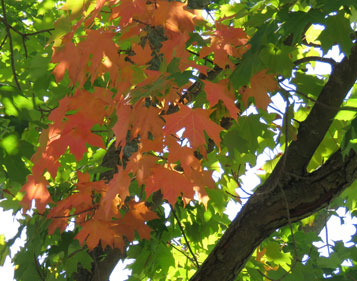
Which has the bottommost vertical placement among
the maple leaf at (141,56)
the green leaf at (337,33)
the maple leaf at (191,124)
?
the maple leaf at (191,124)

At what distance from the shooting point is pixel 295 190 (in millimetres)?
2771

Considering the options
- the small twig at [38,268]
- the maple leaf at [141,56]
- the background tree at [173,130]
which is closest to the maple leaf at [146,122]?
the background tree at [173,130]

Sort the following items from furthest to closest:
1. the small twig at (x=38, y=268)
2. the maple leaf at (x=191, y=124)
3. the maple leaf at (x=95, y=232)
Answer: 1. the small twig at (x=38, y=268)
2. the maple leaf at (x=95, y=232)
3. the maple leaf at (x=191, y=124)

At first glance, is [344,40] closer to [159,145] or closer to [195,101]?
[195,101]

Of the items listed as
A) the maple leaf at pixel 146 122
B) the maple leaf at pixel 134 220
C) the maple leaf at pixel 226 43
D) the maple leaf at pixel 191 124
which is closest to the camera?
the maple leaf at pixel 191 124

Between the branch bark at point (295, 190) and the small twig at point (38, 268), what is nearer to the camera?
the branch bark at point (295, 190)

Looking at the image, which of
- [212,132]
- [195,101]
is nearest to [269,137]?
[195,101]

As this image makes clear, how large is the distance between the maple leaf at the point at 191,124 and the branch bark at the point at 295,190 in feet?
2.76

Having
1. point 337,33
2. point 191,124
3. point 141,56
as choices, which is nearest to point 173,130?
point 191,124

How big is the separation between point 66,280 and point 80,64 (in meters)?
1.40

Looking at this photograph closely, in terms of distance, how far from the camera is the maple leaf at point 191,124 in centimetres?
198

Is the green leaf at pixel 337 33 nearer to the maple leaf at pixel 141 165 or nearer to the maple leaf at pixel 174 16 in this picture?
the maple leaf at pixel 174 16

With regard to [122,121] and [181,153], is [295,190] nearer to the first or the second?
[181,153]

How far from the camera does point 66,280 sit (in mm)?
3023
